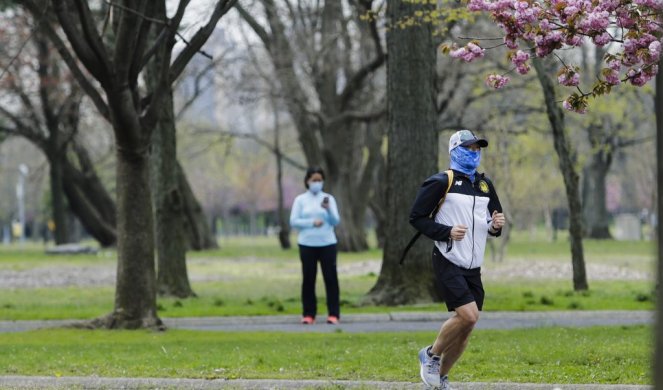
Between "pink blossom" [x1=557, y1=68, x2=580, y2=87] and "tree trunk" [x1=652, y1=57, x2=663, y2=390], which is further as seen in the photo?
"pink blossom" [x1=557, y1=68, x2=580, y2=87]

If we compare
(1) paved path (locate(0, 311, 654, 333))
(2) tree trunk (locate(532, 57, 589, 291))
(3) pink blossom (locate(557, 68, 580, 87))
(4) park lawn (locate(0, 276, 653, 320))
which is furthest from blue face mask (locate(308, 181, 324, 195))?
(3) pink blossom (locate(557, 68, 580, 87))

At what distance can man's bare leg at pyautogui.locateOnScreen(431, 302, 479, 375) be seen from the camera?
8.27 m

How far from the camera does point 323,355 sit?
36.7ft

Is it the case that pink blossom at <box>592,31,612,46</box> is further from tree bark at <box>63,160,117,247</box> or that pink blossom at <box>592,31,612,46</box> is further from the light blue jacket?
tree bark at <box>63,160,117,247</box>

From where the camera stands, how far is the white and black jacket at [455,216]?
8.34m

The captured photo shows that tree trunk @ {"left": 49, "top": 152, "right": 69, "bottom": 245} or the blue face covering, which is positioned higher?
tree trunk @ {"left": 49, "top": 152, "right": 69, "bottom": 245}

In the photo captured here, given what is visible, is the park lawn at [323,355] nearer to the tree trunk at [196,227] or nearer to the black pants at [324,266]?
the black pants at [324,266]

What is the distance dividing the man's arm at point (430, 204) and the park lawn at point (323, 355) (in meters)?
1.46

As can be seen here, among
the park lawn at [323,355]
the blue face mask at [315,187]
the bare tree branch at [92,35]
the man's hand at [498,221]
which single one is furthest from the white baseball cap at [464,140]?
the blue face mask at [315,187]

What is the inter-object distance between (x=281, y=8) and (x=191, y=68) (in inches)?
261

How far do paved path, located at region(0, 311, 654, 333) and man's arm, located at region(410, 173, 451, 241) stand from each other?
6.34m

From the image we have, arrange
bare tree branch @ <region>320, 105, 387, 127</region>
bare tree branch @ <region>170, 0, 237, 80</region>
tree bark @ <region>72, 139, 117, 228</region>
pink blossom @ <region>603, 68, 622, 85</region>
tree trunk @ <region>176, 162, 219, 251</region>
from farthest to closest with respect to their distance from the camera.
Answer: tree bark @ <region>72, 139, 117, 228</region>
tree trunk @ <region>176, 162, 219, 251</region>
bare tree branch @ <region>320, 105, 387, 127</region>
bare tree branch @ <region>170, 0, 237, 80</region>
pink blossom @ <region>603, 68, 622, 85</region>

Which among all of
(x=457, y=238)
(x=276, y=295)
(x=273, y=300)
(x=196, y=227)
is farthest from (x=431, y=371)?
(x=196, y=227)

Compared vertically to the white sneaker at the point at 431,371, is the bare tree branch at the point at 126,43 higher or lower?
higher
